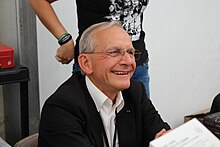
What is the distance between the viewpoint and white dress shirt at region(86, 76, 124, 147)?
1.40 meters

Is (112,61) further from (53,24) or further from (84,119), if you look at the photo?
(53,24)

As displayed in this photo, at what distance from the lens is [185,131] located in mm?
1128

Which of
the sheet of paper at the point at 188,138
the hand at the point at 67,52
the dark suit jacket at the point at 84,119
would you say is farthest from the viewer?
the hand at the point at 67,52

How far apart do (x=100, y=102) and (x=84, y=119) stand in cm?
10

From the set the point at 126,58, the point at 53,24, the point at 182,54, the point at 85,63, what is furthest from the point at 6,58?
the point at 182,54

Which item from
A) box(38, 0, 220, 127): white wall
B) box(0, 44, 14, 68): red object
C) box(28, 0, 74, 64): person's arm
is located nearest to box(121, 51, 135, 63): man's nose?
box(28, 0, 74, 64): person's arm

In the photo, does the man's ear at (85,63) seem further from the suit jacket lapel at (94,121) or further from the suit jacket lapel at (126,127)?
the suit jacket lapel at (126,127)

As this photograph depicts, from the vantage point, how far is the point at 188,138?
111 cm

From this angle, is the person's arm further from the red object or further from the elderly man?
the red object

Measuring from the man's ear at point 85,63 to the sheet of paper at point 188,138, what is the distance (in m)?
0.43

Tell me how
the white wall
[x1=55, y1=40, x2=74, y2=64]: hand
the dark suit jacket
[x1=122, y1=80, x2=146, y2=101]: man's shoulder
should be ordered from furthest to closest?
the white wall
[x1=55, y1=40, x2=74, y2=64]: hand
[x1=122, y1=80, x2=146, y2=101]: man's shoulder
the dark suit jacket

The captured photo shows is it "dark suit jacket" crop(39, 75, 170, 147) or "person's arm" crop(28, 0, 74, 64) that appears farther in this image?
"person's arm" crop(28, 0, 74, 64)

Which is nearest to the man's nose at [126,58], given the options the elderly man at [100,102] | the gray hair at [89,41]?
the elderly man at [100,102]

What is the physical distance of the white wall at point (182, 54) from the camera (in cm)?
295
